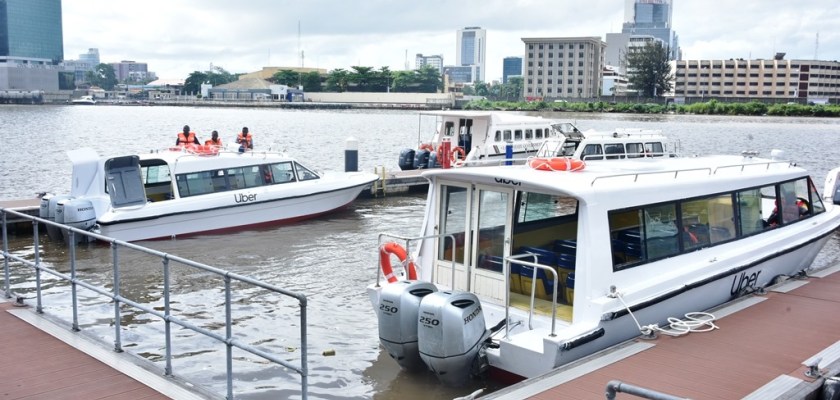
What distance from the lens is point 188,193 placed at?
21.5 meters

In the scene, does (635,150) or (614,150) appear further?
(635,150)

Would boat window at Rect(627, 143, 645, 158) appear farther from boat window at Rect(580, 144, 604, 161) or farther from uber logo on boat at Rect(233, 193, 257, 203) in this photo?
uber logo on boat at Rect(233, 193, 257, 203)

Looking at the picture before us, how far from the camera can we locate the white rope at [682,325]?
9.73 m

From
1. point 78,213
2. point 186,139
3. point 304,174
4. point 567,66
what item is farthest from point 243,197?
point 567,66

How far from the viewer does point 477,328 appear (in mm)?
9266

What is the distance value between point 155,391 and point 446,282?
4648 mm

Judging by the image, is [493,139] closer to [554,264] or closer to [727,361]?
[554,264]

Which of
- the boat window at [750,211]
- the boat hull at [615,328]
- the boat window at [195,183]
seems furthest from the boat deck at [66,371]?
the boat window at [195,183]

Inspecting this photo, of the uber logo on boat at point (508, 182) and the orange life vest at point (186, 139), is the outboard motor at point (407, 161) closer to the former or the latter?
the orange life vest at point (186, 139)

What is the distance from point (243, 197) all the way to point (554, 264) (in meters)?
13.7

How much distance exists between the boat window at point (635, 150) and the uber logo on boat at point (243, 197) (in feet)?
46.7

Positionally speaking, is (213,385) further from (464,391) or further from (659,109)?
(659,109)

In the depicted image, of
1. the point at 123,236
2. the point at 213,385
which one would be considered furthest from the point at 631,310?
the point at 123,236

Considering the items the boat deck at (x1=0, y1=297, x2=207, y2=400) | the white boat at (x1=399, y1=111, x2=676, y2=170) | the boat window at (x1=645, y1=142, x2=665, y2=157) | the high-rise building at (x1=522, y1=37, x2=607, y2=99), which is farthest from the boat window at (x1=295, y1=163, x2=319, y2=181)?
the high-rise building at (x1=522, y1=37, x2=607, y2=99)
